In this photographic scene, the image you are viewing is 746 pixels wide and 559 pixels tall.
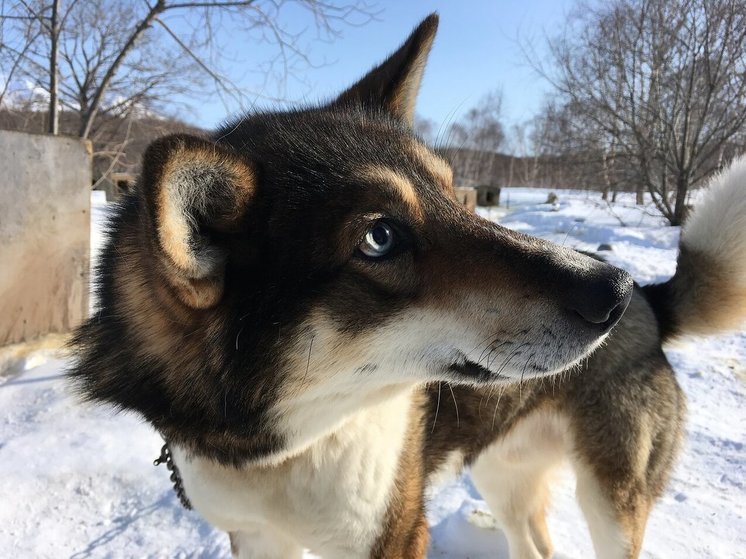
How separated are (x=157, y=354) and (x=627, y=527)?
6.39 feet

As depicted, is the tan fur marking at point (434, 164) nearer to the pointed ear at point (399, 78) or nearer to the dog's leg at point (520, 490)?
the pointed ear at point (399, 78)

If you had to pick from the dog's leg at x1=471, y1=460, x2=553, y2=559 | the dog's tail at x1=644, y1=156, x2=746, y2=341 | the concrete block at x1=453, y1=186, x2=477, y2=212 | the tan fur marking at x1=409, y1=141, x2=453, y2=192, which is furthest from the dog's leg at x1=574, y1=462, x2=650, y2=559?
the tan fur marking at x1=409, y1=141, x2=453, y2=192

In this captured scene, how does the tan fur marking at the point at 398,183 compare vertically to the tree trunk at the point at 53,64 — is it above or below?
below

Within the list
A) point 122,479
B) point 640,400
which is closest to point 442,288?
point 640,400

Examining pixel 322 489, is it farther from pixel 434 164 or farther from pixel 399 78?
pixel 399 78

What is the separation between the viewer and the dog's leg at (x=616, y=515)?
2.08 meters

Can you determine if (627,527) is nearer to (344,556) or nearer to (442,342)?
(344,556)

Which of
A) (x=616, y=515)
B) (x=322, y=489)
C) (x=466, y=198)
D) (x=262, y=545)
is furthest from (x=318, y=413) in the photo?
(x=466, y=198)

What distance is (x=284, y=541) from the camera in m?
1.80

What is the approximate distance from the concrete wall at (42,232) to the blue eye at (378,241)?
3.59 metres

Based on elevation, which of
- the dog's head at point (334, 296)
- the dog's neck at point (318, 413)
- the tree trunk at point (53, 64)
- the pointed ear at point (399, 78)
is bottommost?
the dog's neck at point (318, 413)

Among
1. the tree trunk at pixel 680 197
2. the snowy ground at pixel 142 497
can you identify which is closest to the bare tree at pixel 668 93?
the tree trunk at pixel 680 197

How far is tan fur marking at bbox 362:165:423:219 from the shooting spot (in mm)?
1326

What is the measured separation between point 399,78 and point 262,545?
179 cm
